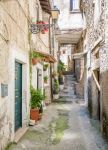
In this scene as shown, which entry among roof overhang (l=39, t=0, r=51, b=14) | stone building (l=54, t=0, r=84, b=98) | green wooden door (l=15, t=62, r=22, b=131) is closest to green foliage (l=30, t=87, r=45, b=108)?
green wooden door (l=15, t=62, r=22, b=131)

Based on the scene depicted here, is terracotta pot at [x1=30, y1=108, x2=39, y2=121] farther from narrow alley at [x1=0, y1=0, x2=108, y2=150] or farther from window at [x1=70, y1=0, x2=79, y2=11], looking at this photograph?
window at [x1=70, y1=0, x2=79, y2=11]

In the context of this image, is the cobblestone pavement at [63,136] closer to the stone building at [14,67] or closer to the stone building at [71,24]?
the stone building at [14,67]

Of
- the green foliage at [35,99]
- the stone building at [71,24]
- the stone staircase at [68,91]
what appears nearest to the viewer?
the green foliage at [35,99]

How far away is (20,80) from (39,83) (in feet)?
16.1

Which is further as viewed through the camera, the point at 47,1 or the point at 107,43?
the point at 47,1

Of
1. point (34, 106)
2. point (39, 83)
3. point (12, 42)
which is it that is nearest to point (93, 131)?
point (34, 106)

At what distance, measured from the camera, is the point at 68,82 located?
1080 inches

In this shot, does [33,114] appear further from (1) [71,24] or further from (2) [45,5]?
(1) [71,24]

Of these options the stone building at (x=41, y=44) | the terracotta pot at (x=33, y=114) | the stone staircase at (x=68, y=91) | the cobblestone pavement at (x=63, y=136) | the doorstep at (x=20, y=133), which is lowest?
the cobblestone pavement at (x=63, y=136)

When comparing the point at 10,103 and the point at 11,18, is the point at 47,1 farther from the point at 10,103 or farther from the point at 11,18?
the point at 10,103

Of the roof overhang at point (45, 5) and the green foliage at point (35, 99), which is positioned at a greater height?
the roof overhang at point (45, 5)

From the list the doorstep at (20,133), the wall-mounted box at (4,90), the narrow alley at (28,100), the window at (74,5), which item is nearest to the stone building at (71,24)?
the window at (74,5)

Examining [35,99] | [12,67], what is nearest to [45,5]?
[35,99]

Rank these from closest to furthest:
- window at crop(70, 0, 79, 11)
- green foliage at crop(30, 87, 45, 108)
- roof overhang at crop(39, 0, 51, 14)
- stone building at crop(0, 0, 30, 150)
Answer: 1. stone building at crop(0, 0, 30, 150)
2. green foliage at crop(30, 87, 45, 108)
3. roof overhang at crop(39, 0, 51, 14)
4. window at crop(70, 0, 79, 11)
